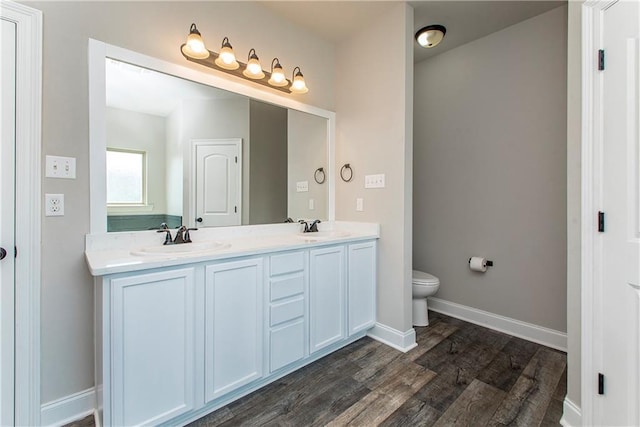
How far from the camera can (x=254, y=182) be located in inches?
86.1

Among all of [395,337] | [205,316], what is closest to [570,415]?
[395,337]

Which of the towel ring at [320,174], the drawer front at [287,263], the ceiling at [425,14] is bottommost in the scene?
the drawer front at [287,263]

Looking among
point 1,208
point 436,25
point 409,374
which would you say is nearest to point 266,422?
point 409,374

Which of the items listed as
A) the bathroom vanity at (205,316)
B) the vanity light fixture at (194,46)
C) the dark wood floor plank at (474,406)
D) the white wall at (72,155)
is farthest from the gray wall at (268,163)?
the dark wood floor plank at (474,406)

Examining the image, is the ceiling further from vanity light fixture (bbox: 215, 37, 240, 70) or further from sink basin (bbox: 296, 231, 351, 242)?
sink basin (bbox: 296, 231, 351, 242)

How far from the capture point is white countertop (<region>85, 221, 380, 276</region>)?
47.5 inches

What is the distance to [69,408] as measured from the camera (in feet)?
4.65

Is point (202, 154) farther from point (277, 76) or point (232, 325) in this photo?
point (232, 325)

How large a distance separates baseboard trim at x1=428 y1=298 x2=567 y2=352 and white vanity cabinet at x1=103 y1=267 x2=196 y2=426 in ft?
7.94

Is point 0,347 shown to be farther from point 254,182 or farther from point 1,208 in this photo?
point 254,182

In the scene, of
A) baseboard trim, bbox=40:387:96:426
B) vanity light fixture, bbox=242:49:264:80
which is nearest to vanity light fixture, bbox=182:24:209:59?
vanity light fixture, bbox=242:49:264:80

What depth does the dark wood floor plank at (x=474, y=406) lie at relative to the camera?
1.40m

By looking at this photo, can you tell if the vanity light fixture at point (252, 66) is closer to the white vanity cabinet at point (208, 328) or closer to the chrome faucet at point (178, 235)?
the chrome faucet at point (178, 235)

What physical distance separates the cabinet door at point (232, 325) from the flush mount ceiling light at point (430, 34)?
2.36 meters
